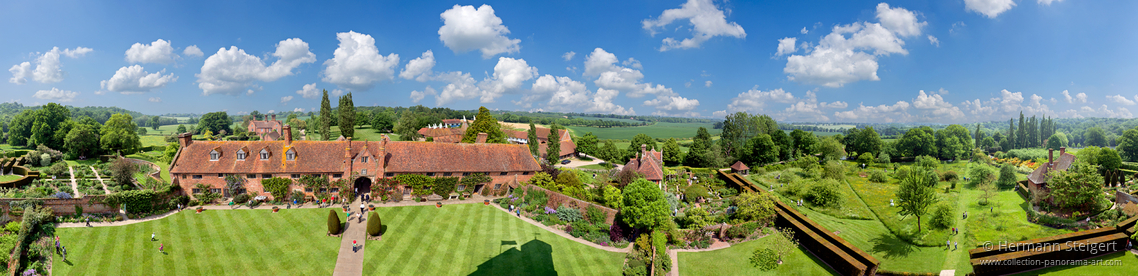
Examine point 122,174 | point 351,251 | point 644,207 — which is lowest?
point 351,251

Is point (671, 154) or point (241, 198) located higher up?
point (671, 154)

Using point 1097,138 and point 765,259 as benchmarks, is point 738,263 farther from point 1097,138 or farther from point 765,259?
point 1097,138

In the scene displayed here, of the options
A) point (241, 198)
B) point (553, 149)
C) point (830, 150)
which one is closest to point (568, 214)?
point (241, 198)

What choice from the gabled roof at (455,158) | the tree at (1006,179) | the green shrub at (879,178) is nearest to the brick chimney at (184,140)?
the gabled roof at (455,158)

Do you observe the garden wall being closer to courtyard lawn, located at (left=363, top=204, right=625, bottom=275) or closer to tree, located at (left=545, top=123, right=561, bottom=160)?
courtyard lawn, located at (left=363, top=204, right=625, bottom=275)

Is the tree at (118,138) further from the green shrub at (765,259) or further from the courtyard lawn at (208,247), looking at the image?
the green shrub at (765,259)

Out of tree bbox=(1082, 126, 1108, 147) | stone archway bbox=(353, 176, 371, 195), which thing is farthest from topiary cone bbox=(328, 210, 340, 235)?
tree bbox=(1082, 126, 1108, 147)
